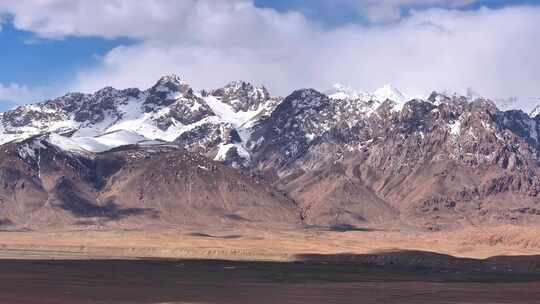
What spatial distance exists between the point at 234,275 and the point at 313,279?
14.4m

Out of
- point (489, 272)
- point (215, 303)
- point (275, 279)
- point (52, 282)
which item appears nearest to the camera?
point (215, 303)

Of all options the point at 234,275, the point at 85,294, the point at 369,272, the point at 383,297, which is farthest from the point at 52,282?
the point at 369,272

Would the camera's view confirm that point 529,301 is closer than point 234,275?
Yes

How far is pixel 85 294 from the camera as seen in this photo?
404 feet

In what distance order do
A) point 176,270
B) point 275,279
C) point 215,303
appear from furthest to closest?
point 176,270 < point 275,279 < point 215,303

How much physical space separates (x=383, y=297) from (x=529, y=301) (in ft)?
59.8

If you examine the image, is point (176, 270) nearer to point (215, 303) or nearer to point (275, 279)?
point (275, 279)

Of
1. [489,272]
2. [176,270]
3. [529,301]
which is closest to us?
[529,301]

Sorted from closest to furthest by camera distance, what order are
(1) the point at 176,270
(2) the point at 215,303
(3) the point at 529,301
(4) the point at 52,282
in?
(2) the point at 215,303 → (3) the point at 529,301 → (4) the point at 52,282 → (1) the point at 176,270

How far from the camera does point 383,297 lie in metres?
127

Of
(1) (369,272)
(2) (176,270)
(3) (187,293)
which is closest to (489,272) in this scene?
(1) (369,272)

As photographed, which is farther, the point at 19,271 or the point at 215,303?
the point at 19,271

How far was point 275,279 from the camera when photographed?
159500 millimetres

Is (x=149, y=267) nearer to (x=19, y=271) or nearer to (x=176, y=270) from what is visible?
(x=176, y=270)
